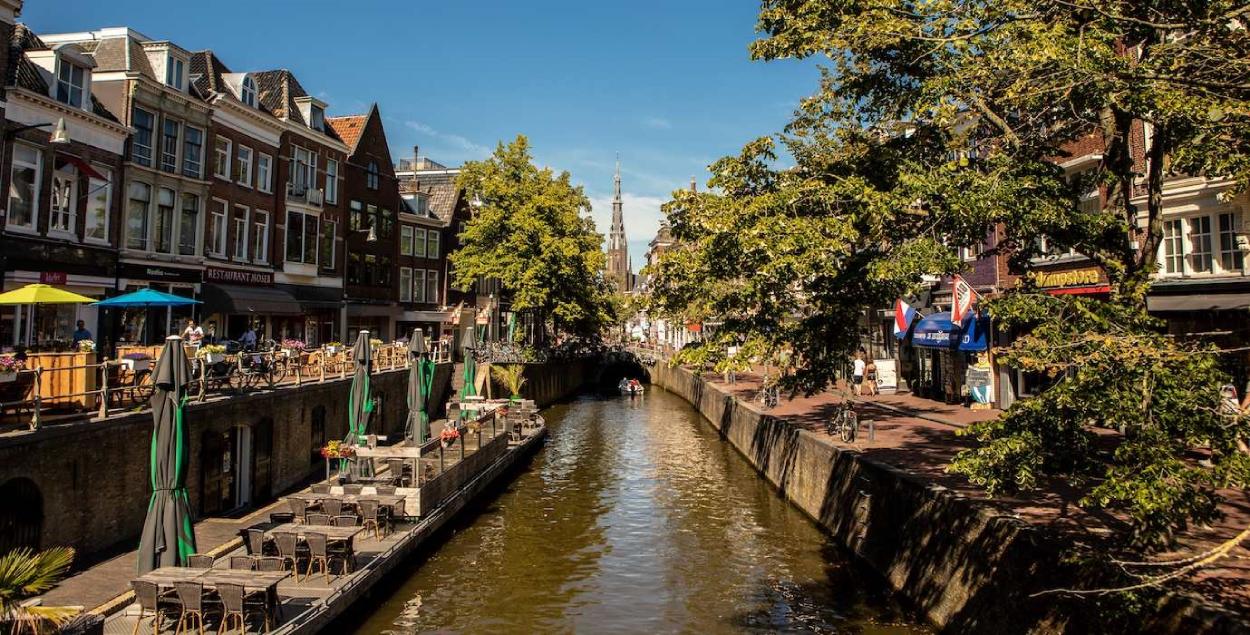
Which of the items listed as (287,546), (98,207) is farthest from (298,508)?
(98,207)

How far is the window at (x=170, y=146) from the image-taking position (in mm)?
26234

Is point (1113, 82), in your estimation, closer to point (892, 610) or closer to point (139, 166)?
point (892, 610)

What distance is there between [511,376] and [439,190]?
2244 cm

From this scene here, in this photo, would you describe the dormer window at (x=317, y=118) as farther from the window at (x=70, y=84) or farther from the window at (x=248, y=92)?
the window at (x=70, y=84)

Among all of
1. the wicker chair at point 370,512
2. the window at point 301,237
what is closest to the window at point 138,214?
the window at point 301,237

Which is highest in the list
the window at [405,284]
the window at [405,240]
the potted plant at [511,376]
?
the window at [405,240]

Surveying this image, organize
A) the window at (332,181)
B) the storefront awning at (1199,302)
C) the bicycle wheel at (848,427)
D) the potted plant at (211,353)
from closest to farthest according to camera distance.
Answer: the storefront awning at (1199,302), the potted plant at (211,353), the bicycle wheel at (848,427), the window at (332,181)

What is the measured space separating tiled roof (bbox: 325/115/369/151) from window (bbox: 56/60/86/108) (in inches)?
767

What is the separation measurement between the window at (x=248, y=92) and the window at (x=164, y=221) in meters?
7.00

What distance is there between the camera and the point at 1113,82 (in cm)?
808

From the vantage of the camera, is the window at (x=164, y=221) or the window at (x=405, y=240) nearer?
the window at (x=164, y=221)

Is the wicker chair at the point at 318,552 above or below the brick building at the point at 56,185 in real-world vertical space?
below

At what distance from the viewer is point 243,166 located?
102 feet

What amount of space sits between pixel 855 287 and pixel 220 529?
46.7 feet
